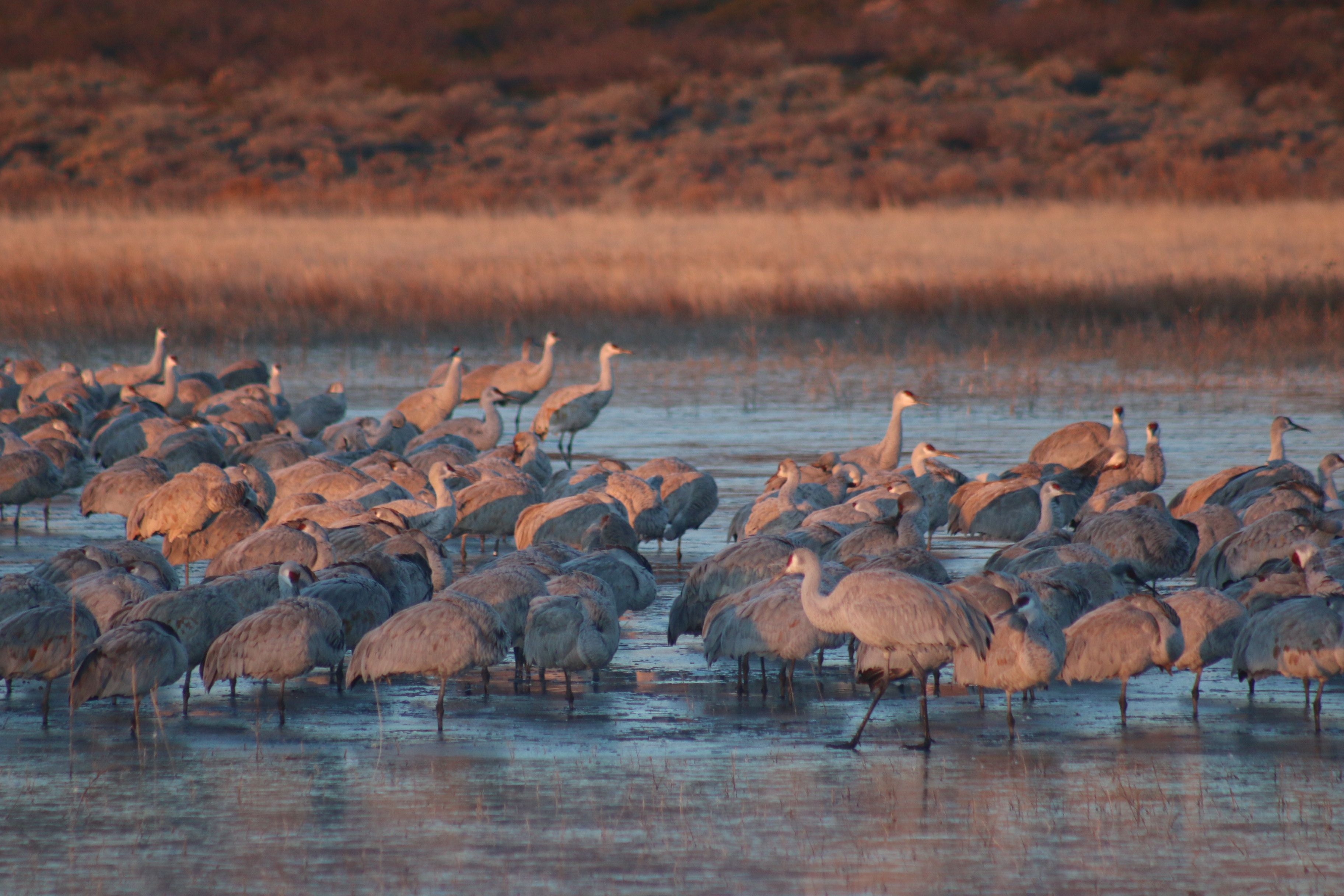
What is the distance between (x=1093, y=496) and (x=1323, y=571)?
3.60 m

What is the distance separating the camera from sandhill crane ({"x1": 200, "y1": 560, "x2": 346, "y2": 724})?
28.0 feet

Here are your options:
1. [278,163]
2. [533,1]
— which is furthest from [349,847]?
[533,1]

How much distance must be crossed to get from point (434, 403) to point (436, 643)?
11.4 m

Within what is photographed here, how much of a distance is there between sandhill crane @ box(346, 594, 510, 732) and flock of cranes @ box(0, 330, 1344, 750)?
0.01 metres

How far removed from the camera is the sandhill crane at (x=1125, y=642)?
8672 millimetres

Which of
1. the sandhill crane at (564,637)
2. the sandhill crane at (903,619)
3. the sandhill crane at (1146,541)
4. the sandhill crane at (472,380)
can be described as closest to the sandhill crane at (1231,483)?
the sandhill crane at (1146,541)

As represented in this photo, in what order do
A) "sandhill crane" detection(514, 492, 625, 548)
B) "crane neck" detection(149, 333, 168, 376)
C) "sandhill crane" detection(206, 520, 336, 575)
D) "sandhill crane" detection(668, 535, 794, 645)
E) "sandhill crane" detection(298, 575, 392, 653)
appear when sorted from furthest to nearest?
"crane neck" detection(149, 333, 168, 376) → "sandhill crane" detection(514, 492, 625, 548) → "sandhill crane" detection(206, 520, 336, 575) → "sandhill crane" detection(668, 535, 794, 645) → "sandhill crane" detection(298, 575, 392, 653)

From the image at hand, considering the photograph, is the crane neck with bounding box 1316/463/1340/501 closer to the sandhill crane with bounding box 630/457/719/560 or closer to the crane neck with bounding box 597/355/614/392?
the sandhill crane with bounding box 630/457/719/560

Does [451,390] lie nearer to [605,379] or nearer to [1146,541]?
[605,379]

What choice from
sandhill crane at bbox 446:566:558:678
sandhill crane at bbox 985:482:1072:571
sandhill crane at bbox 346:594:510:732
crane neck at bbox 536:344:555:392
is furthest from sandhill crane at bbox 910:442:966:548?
crane neck at bbox 536:344:555:392

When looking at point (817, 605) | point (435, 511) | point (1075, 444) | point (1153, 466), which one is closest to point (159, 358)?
point (435, 511)

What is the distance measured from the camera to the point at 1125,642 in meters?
8.74

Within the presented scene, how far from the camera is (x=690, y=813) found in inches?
276

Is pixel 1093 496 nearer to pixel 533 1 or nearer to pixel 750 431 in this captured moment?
pixel 750 431
